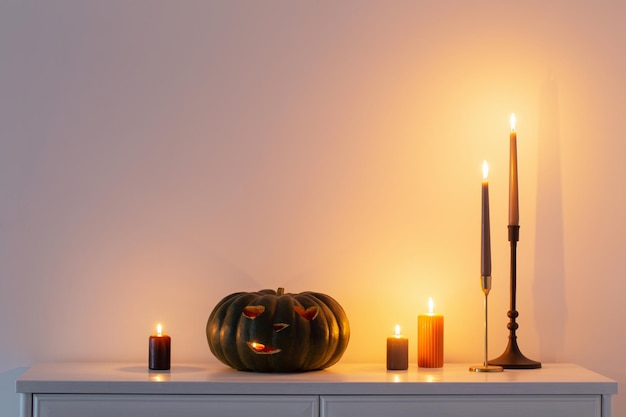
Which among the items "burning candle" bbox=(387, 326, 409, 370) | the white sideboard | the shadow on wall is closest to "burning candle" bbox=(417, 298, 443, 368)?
"burning candle" bbox=(387, 326, 409, 370)

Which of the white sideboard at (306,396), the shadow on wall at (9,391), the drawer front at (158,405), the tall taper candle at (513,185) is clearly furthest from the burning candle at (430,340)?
the shadow on wall at (9,391)

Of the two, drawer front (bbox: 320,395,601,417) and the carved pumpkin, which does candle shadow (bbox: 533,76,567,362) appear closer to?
drawer front (bbox: 320,395,601,417)

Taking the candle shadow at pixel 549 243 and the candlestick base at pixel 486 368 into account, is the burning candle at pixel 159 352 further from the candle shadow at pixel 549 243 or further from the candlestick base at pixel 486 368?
the candle shadow at pixel 549 243

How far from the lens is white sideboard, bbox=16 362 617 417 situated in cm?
175

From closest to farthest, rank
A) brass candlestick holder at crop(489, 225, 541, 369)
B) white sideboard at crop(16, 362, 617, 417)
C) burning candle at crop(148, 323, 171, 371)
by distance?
1. white sideboard at crop(16, 362, 617, 417)
2. burning candle at crop(148, 323, 171, 371)
3. brass candlestick holder at crop(489, 225, 541, 369)

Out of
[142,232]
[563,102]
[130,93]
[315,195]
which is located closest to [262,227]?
[315,195]

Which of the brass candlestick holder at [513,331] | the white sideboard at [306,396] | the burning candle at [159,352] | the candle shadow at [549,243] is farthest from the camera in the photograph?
the candle shadow at [549,243]

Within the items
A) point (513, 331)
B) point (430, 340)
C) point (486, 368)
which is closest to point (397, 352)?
point (430, 340)

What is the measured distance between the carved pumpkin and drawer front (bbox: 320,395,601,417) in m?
0.12

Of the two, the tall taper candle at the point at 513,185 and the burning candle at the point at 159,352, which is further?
the tall taper candle at the point at 513,185

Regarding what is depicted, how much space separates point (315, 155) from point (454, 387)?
664mm

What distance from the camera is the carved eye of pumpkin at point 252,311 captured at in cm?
183

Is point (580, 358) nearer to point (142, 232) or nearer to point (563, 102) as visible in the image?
point (563, 102)

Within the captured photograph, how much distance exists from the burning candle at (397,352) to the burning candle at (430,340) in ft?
0.20
